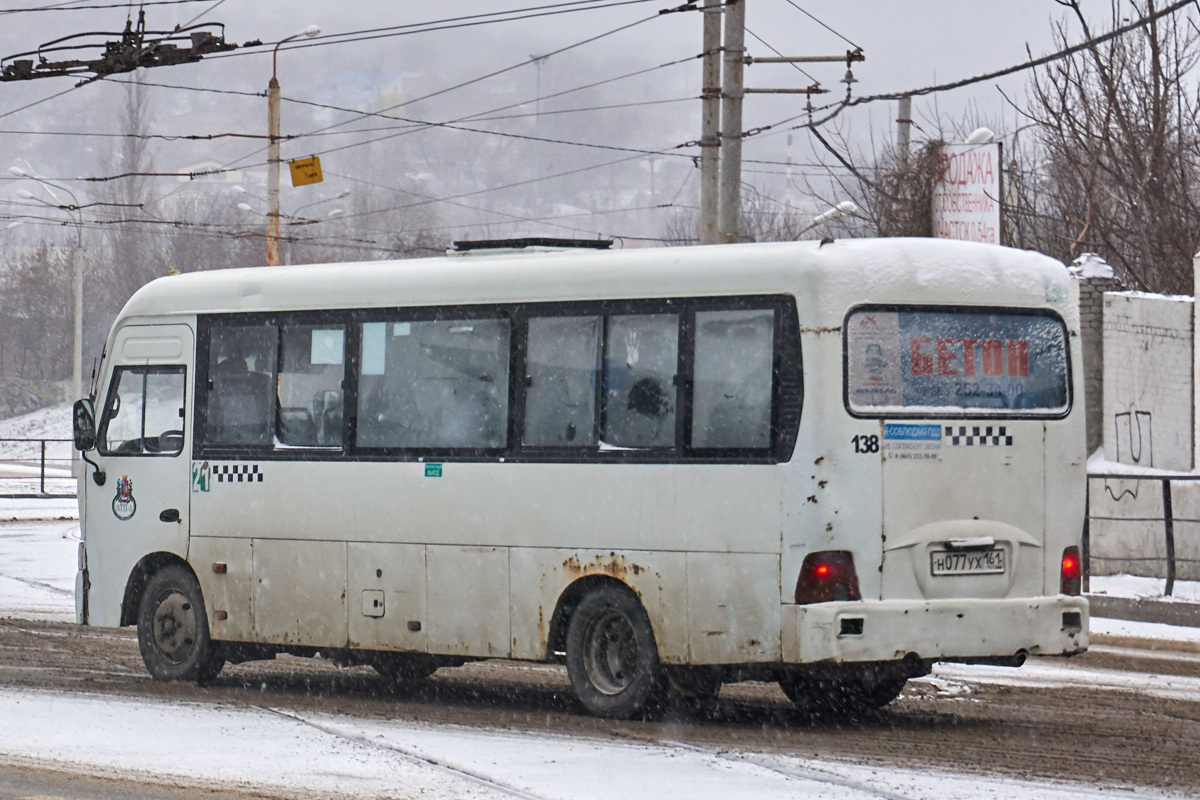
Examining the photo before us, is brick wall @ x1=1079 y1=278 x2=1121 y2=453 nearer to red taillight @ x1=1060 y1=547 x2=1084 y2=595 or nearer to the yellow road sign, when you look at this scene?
red taillight @ x1=1060 y1=547 x2=1084 y2=595

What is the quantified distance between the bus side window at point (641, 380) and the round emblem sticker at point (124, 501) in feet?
13.5

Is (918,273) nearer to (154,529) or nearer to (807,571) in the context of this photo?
(807,571)

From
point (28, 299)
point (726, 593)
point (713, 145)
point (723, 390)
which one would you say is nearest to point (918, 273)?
point (723, 390)

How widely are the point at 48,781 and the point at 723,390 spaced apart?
160 inches

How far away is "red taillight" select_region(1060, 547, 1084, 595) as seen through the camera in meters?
9.84

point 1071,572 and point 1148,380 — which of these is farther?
point 1148,380

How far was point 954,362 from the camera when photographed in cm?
964

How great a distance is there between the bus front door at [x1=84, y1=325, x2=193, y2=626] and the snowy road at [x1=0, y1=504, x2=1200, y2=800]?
31.9 inches

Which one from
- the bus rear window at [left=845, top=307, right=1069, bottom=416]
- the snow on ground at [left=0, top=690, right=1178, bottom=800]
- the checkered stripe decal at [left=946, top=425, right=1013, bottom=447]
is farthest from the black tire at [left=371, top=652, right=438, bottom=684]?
the checkered stripe decal at [left=946, top=425, right=1013, bottom=447]

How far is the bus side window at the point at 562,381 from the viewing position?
33.6 ft

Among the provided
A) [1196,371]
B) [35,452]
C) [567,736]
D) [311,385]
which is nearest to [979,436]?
[567,736]

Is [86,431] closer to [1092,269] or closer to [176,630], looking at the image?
[176,630]

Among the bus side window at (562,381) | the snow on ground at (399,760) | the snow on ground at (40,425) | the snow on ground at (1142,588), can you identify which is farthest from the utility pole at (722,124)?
the snow on ground at (40,425)

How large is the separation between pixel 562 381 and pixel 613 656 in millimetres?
1631
